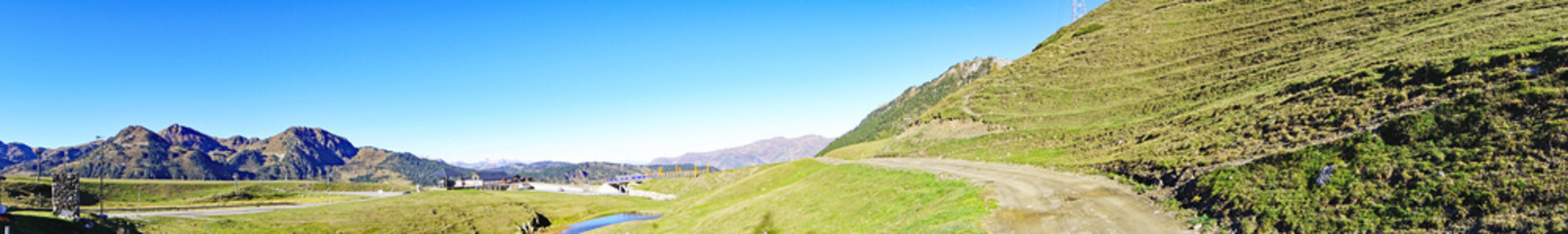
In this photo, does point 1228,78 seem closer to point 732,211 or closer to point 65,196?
point 732,211

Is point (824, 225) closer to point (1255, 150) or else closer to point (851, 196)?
point (851, 196)

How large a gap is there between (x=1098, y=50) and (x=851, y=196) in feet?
243

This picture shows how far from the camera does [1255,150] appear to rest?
29188 mm

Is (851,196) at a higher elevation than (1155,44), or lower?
lower

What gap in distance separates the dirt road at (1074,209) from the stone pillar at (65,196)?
190ft

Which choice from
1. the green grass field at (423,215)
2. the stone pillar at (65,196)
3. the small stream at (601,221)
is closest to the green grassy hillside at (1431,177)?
the stone pillar at (65,196)

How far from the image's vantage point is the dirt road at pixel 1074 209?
822 inches

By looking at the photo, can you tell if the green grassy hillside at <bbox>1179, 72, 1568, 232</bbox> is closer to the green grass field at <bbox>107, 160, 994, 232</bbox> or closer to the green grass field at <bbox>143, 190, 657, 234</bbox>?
the green grass field at <bbox>107, 160, 994, 232</bbox>

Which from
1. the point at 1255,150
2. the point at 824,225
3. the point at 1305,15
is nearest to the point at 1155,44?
the point at 1305,15

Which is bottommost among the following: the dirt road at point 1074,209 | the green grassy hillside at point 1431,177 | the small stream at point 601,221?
the small stream at point 601,221

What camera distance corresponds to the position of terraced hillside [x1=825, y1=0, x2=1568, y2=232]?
53.9ft

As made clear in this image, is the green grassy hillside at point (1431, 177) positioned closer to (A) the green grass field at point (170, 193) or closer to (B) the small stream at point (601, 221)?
(B) the small stream at point (601, 221)

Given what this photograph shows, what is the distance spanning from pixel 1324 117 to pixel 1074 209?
16.6m

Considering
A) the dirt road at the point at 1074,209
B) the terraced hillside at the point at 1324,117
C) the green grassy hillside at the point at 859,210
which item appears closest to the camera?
the terraced hillside at the point at 1324,117
